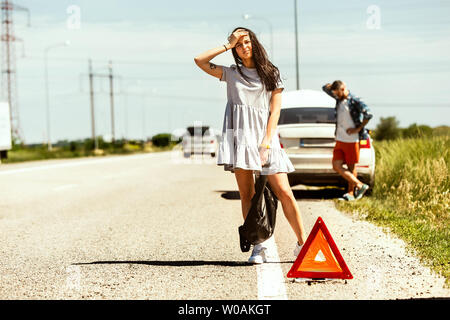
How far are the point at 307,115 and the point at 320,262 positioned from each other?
7095 mm

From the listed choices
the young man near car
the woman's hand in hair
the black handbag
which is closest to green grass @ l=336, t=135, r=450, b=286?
the young man near car

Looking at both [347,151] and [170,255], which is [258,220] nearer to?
[170,255]

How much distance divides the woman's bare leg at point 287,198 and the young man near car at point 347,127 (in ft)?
17.7

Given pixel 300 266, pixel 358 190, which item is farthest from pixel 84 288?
pixel 358 190

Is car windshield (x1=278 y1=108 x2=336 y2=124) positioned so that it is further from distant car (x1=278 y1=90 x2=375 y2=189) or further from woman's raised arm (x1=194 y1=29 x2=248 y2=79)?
woman's raised arm (x1=194 y1=29 x2=248 y2=79)

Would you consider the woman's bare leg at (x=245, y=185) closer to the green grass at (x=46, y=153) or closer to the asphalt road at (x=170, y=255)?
the asphalt road at (x=170, y=255)

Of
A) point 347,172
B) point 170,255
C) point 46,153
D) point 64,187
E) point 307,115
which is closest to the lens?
point 170,255

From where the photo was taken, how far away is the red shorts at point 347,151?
1105 centimetres

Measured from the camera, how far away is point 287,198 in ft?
18.8

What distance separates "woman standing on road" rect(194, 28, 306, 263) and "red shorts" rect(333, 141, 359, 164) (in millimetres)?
5544

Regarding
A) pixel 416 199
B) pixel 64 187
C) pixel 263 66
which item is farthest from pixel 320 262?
pixel 64 187

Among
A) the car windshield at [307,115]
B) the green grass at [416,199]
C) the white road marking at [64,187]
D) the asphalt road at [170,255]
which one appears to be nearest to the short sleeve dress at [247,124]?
the asphalt road at [170,255]
